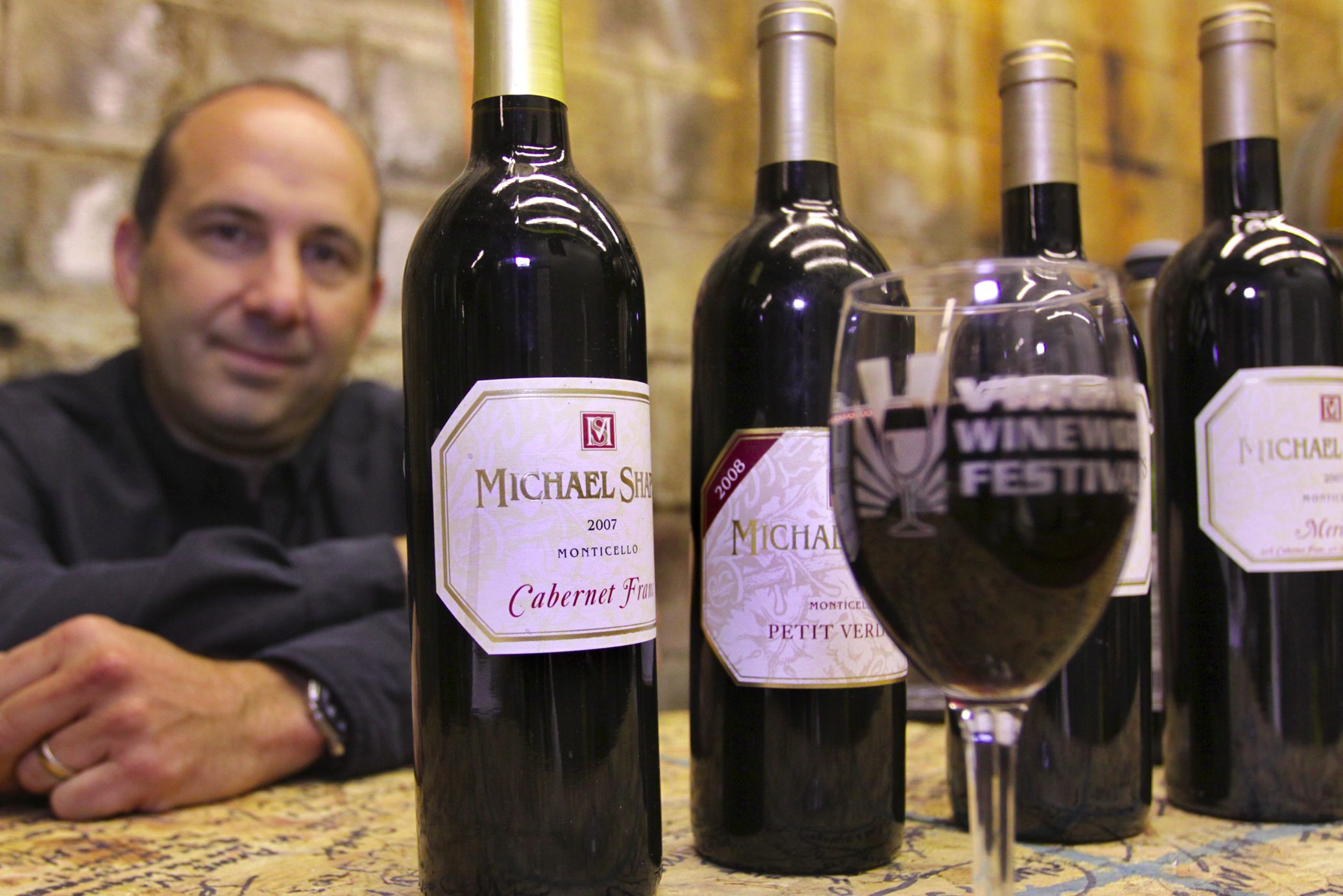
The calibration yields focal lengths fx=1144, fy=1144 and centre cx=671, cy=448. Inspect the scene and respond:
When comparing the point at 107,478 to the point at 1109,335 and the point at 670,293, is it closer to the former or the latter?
the point at 670,293

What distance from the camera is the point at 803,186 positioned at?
67 centimetres

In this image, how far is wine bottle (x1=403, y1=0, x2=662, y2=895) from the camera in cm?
53

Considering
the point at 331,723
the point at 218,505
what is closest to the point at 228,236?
the point at 218,505

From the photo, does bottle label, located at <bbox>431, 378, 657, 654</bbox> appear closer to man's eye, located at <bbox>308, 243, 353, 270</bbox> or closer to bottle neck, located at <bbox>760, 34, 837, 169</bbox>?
bottle neck, located at <bbox>760, 34, 837, 169</bbox>

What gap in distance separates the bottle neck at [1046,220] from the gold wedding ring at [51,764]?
2.46 ft

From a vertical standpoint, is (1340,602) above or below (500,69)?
below

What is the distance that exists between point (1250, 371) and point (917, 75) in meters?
1.22

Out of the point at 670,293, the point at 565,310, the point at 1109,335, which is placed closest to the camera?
the point at 1109,335

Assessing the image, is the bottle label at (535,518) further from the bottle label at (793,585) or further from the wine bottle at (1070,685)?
the wine bottle at (1070,685)

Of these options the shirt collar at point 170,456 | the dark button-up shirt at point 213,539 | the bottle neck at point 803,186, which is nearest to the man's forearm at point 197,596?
the dark button-up shirt at point 213,539

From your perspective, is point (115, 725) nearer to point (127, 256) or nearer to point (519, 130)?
point (519, 130)

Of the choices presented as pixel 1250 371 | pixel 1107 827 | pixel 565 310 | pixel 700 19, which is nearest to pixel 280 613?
pixel 565 310

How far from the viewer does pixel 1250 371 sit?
72cm

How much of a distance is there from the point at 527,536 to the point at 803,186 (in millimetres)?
278
